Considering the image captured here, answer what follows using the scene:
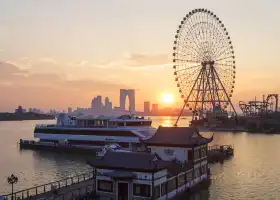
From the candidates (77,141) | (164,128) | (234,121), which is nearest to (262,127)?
(234,121)

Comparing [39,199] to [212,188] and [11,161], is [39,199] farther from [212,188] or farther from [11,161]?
[11,161]

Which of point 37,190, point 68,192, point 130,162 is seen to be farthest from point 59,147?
point 130,162

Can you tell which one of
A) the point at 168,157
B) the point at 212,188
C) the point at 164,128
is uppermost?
the point at 164,128

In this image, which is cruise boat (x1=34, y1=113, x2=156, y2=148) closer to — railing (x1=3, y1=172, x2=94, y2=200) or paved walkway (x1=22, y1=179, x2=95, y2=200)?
railing (x1=3, y1=172, x2=94, y2=200)

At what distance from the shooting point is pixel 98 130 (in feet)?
255

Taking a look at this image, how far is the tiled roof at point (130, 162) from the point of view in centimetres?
3366

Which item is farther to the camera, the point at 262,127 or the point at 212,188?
the point at 262,127

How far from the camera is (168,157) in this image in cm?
4331

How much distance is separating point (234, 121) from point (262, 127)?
15377 millimetres

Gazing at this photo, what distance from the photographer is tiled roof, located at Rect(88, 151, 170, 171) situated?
3366cm

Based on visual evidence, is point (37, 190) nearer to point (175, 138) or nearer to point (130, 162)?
point (130, 162)

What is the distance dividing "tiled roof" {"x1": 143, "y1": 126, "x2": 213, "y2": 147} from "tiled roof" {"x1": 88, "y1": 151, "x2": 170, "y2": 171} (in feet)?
23.3

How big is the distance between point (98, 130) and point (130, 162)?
43.7 meters

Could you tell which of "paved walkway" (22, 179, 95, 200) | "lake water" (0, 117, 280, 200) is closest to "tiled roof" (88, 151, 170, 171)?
"paved walkway" (22, 179, 95, 200)
